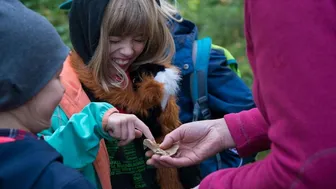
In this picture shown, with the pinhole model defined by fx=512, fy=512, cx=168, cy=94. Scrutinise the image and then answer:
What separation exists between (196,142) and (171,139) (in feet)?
0.40

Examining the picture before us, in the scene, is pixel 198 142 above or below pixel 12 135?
below

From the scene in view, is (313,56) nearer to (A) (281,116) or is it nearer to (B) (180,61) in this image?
(A) (281,116)

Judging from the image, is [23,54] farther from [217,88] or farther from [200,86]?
[217,88]

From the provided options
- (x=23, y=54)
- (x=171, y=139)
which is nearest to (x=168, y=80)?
(x=171, y=139)

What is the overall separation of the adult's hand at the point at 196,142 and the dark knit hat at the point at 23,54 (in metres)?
0.72

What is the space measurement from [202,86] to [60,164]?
141 cm

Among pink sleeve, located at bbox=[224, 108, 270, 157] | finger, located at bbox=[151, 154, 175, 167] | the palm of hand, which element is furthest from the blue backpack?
pink sleeve, located at bbox=[224, 108, 270, 157]

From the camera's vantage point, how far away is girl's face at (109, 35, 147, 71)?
2.93m

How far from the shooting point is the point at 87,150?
7.85 feet

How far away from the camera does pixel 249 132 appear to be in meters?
2.09

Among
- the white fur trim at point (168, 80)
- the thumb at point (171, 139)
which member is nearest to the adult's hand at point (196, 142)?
the thumb at point (171, 139)

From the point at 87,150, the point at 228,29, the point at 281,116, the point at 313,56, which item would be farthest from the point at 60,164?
the point at 228,29

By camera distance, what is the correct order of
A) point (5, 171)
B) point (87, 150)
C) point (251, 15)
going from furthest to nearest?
point (87, 150)
point (5, 171)
point (251, 15)

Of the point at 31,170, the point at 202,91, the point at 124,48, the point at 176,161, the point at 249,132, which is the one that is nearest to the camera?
the point at 31,170
